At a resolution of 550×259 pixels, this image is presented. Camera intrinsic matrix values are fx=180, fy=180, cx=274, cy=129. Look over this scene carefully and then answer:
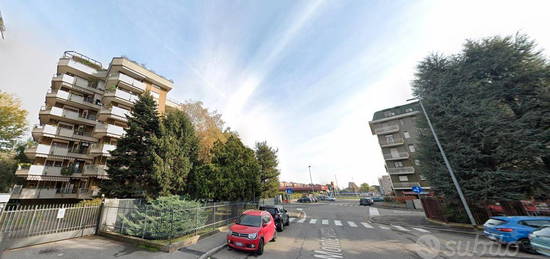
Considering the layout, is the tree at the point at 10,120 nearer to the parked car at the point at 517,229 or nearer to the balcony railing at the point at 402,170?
the parked car at the point at 517,229

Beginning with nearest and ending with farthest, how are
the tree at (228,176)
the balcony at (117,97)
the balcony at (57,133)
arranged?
the tree at (228,176) → the balcony at (57,133) → the balcony at (117,97)

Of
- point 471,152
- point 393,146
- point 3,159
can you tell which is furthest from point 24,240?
point 393,146

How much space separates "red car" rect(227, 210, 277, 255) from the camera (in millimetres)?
7770

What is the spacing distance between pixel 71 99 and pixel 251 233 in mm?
29273

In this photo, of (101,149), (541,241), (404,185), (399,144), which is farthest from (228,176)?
(399,144)

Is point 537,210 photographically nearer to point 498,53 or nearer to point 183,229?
point 498,53

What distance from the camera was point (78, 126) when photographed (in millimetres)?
23203

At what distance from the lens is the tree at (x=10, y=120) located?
68.4 ft

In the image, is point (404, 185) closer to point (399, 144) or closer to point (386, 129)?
point (399, 144)

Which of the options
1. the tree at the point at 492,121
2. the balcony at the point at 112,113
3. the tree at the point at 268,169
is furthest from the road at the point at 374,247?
the balcony at the point at 112,113

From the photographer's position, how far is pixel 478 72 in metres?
15.2

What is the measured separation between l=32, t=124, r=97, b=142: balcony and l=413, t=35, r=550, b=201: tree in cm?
3808

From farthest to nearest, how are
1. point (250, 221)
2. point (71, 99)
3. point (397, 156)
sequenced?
point (397, 156)
point (71, 99)
point (250, 221)

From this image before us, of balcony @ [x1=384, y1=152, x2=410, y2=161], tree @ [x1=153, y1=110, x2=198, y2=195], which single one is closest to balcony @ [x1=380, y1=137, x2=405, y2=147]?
balcony @ [x1=384, y1=152, x2=410, y2=161]
